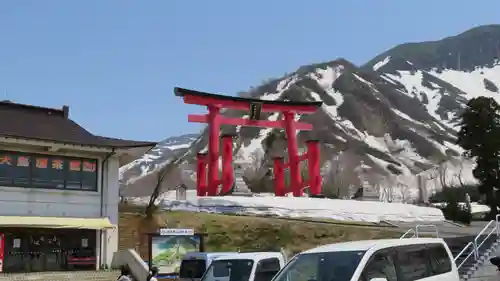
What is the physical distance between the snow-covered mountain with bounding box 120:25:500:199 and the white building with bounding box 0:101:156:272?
42.4 m

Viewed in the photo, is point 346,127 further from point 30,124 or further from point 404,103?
point 30,124

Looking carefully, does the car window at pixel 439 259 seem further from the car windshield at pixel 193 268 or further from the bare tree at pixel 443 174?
the bare tree at pixel 443 174

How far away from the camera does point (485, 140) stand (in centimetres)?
4019

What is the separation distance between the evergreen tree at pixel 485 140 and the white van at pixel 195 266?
30.7m

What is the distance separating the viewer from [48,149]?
22.4 m

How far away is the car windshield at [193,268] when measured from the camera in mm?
14445

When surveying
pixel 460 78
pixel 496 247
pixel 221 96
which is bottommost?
pixel 496 247

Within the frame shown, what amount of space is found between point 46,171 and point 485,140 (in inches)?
1166

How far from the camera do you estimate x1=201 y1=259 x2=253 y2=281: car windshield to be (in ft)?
40.3

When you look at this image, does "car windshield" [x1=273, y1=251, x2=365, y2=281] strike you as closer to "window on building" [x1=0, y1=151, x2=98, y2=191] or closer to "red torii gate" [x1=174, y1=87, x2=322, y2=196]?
"window on building" [x1=0, y1=151, x2=98, y2=191]

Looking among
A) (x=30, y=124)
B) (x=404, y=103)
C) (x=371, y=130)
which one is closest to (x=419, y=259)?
(x=30, y=124)

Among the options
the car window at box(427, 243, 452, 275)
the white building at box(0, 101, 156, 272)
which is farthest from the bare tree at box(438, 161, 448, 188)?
the car window at box(427, 243, 452, 275)

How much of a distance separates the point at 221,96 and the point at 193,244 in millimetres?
22551

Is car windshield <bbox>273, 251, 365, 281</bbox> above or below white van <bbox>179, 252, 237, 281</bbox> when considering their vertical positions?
above
